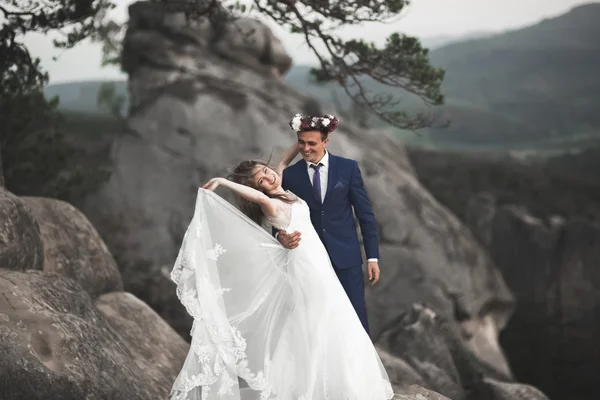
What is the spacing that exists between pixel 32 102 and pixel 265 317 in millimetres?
8403

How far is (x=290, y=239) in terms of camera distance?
5156 millimetres

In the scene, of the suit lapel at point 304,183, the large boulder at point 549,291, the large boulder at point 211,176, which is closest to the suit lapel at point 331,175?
the suit lapel at point 304,183

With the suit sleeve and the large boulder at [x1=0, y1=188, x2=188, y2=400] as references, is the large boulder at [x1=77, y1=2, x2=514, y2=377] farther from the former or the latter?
the suit sleeve

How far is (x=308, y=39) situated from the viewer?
961 centimetres

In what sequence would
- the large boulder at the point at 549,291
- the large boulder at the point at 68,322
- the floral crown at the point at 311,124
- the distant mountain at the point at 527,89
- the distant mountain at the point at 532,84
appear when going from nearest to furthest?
the large boulder at the point at 68,322, the floral crown at the point at 311,124, the large boulder at the point at 549,291, the distant mountain at the point at 527,89, the distant mountain at the point at 532,84

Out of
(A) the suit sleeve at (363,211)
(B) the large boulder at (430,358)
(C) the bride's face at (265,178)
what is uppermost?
(C) the bride's face at (265,178)

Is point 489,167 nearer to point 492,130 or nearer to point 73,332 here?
point 492,130

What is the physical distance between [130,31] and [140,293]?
23.6ft

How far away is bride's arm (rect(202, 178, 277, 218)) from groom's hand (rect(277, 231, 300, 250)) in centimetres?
15

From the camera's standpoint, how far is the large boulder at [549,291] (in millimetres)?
19172

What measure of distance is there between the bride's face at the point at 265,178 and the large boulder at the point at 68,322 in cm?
176

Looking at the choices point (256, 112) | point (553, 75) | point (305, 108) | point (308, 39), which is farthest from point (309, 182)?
point (553, 75)

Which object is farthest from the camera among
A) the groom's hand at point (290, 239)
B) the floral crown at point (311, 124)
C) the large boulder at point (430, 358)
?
the large boulder at point (430, 358)

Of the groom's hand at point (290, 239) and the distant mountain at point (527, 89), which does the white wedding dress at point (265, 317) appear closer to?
the groom's hand at point (290, 239)
